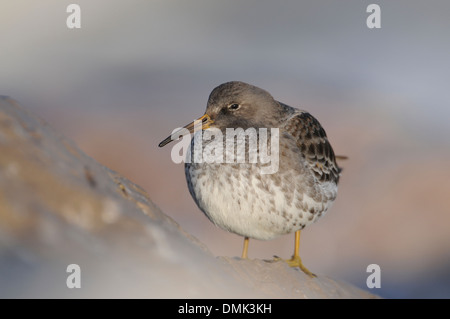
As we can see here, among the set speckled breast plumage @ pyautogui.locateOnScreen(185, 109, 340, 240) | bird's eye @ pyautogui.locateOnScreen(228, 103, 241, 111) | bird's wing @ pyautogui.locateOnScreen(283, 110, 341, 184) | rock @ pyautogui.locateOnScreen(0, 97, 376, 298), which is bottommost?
rock @ pyautogui.locateOnScreen(0, 97, 376, 298)

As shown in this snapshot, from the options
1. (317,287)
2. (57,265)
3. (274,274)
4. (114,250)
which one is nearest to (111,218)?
(114,250)

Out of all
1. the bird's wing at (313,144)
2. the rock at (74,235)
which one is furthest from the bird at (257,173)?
the rock at (74,235)

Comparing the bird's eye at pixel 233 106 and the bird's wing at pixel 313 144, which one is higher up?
the bird's eye at pixel 233 106

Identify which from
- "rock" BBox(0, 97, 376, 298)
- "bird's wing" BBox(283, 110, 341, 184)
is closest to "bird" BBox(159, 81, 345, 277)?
"bird's wing" BBox(283, 110, 341, 184)

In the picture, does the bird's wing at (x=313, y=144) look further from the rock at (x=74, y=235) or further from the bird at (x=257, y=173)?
the rock at (x=74, y=235)

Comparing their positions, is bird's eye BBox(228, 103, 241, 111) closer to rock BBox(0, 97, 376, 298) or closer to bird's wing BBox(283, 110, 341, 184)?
bird's wing BBox(283, 110, 341, 184)

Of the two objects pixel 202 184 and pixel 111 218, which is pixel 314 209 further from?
pixel 111 218

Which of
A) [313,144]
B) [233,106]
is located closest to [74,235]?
[233,106]
